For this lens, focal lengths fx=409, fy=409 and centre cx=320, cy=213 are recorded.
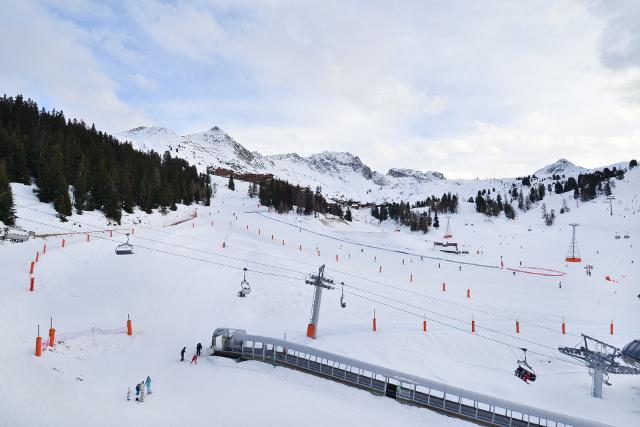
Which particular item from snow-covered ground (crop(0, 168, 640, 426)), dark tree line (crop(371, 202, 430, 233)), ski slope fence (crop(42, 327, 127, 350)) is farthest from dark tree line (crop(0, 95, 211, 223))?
dark tree line (crop(371, 202, 430, 233))

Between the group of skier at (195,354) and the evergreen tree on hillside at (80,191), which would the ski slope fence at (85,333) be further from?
the evergreen tree on hillside at (80,191)

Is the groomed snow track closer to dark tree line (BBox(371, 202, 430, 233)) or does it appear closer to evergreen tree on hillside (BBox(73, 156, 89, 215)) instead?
evergreen tree on hillside (BBox(73, 156, 89, 215))

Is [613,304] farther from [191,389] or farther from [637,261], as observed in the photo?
[191,389]

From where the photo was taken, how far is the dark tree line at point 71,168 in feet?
170

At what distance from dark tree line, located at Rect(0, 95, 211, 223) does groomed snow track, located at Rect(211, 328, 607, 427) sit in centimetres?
3609

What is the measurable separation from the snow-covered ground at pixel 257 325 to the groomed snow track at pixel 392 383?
0.56m

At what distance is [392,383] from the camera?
1936 cm

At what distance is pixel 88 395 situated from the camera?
16500 mm

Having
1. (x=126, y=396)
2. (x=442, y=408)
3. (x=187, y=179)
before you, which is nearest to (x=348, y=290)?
(x=442, y=408)

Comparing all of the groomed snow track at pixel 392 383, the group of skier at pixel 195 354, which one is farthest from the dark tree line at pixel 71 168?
the groomed snow track at pixel 392 383

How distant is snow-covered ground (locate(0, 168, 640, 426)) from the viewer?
56.2 ft

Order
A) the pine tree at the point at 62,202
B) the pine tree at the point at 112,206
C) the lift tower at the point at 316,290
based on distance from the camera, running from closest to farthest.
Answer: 1. the lift tower at the point at 316,290
2. the pine tree at the point at 62,202
3. the pine tree at the point at 112,206

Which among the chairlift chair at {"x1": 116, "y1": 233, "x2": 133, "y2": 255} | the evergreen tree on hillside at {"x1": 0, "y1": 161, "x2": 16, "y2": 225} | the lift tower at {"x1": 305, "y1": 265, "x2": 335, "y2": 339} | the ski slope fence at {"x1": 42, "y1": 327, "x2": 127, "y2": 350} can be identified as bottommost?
the ski slope fence at {"x1": 42, "y1": 327, "x2": 127, "y2": 350}

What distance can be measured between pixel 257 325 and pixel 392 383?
38.4 ft
